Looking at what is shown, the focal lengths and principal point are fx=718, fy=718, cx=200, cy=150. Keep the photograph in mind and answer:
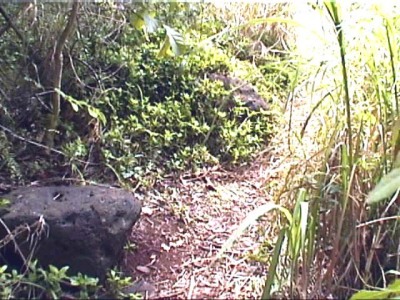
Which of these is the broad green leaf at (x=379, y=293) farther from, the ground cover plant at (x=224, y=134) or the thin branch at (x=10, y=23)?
the thin branch at (x=10, y=23)

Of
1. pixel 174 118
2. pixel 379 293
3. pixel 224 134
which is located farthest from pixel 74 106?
pixel 379 293

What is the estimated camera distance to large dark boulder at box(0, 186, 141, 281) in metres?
1.24

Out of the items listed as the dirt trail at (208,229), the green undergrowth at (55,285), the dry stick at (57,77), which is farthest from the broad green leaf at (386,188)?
the dry stick at (57,77)

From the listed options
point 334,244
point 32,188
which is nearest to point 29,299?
point 32,188

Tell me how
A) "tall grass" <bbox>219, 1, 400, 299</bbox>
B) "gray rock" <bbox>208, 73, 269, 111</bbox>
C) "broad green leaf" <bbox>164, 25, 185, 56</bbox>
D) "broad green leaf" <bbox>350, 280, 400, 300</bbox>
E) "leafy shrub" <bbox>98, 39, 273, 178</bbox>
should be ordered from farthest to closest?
"gray rock" <bbox>208, 73, 269, 111</bbox>, "leafy shrub" <bbox>98, 39, 273, 178</bbox>, "broad green leaf" <bbox>164, 25, 185, 56</bbox>, "tall grass" <bbox>219, 1, 400, 299</bbox>, "broad green leaf" <bbox>350, 280, 400, 300</bbox>

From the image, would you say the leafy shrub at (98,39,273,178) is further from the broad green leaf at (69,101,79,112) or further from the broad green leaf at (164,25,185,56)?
the broad green leaf at (164,25,185,56)

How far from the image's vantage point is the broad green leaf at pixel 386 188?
1139 mm

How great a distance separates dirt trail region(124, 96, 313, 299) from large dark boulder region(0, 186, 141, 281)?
7cm

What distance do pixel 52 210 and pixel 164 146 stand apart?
0.56m

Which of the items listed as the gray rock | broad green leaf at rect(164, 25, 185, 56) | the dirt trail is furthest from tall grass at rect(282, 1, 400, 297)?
the gray rock

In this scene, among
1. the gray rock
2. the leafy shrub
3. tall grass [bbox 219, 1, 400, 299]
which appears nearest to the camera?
tall grass [bbox 219, 1, 400, 299]

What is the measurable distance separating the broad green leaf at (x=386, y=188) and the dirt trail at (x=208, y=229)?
0.25 meters

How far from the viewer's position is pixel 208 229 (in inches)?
58.1

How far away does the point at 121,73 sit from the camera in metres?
1.90
